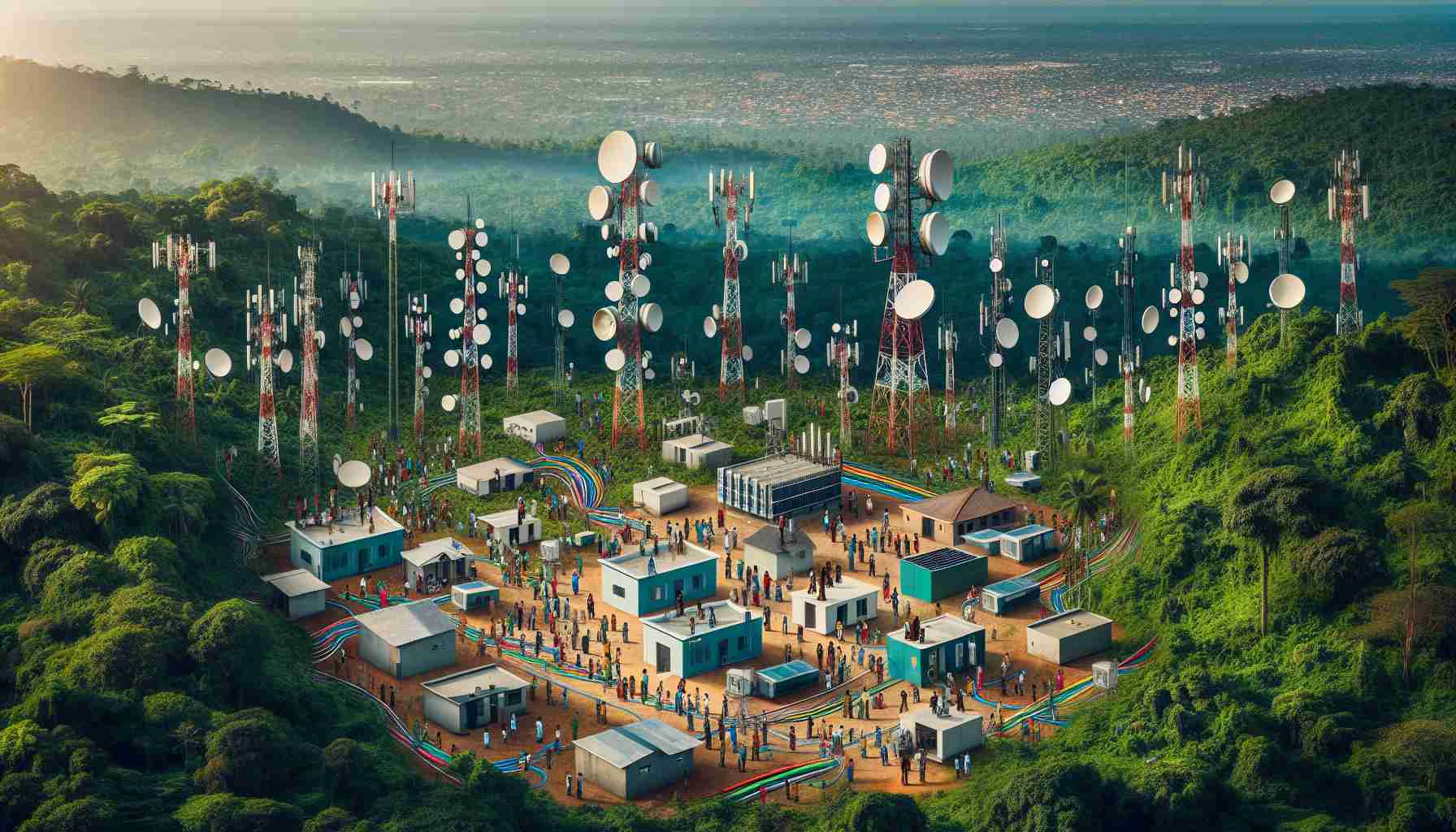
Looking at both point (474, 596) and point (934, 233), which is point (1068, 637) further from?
point (934, 233)

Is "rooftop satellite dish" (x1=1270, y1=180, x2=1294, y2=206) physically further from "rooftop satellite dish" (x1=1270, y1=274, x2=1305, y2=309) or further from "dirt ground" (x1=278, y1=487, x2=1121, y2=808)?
"dirt ground" (x1=278, y1=487, x2=1121, y2=808)

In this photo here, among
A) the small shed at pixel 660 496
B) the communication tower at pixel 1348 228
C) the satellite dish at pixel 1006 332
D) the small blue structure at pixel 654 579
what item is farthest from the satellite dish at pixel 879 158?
the small blue structure at pixel 654 579

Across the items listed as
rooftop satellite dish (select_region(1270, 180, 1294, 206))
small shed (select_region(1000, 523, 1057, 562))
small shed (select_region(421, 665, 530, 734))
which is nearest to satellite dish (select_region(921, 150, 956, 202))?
small shed (select_region(1000, 523, 1057, 562))

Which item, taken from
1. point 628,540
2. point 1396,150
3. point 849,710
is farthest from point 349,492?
point 1396,150

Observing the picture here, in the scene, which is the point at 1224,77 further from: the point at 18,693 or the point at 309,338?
the point at 18,693

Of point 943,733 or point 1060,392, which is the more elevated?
point 1060,392

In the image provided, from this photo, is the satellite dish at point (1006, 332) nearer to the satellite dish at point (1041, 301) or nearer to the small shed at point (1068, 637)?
the satellite dish at point (1041, 301)

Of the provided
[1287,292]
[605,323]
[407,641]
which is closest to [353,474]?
[407,641]

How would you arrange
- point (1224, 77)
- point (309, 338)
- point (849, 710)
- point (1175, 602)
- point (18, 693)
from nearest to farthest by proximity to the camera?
point (18, 693)
point (849, 710)
point (1175, 602)
point (309, 338)
point (1224, 77)
